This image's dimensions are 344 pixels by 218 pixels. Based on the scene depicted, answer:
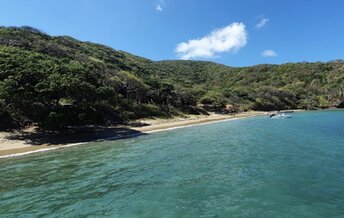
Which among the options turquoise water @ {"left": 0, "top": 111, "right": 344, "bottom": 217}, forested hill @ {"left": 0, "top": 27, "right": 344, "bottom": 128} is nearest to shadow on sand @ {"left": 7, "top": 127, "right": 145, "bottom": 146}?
forested hill @ {"left": 0, "top": 27, "right": 344, "bottom": 128}

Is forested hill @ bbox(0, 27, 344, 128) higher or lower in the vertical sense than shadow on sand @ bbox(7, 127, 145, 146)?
higher

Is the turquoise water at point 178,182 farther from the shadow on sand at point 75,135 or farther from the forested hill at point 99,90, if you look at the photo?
the forested hill at point 99,90

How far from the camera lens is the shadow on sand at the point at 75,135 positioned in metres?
38.3

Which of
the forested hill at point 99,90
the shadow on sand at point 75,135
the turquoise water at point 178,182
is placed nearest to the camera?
the turquoise water at point 178,182

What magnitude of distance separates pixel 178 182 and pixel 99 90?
29.6 metres

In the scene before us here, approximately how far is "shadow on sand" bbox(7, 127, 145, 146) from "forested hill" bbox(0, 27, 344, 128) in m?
1.24

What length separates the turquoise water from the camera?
49.2 feet

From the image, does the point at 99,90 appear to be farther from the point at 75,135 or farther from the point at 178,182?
the point at 178,182

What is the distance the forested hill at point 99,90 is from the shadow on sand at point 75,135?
1.24 meters

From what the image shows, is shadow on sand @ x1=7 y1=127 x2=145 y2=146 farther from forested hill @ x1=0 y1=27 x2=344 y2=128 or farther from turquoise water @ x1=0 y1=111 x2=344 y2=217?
turquoise water @ x1=0 y1=111 x2=344 y2=217

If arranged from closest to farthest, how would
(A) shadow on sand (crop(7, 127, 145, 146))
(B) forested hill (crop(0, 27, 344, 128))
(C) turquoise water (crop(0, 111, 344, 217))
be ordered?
(C) turquoise water (crop(0, 111, 344, 217)) → (A) shadow on sand (crop(7, 127, 145, 146)) → (B) forested hill (crop(0, 27, 344, 128))

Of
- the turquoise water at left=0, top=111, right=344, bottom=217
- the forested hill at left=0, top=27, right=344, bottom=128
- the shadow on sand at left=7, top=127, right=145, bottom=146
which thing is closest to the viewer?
the turquoise water at left=0, top=111, right=344, bottom=217

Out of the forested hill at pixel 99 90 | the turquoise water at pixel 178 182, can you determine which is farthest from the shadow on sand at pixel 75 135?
the turquoise water at pixel 178 182

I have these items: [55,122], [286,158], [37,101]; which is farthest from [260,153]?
[37,101]
